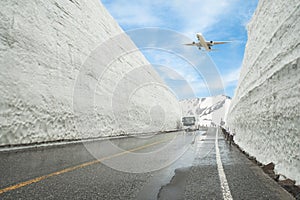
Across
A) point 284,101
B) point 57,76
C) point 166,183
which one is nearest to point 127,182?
point 166,183

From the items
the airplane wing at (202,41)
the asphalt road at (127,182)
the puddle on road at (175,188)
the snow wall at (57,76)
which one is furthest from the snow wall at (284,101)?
the airplane wing at (202,41)

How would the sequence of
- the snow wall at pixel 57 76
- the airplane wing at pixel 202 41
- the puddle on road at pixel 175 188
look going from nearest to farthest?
the puddle on road at pixel 175 188
the snow wall at pixel 57 76
the airplane wing at pixel 202 41

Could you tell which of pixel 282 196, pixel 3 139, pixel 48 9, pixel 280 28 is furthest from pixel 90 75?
pixel 282 196

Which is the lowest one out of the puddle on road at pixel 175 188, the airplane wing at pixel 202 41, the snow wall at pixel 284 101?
the puddle on road at pixel 175 188

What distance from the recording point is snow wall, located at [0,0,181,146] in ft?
30.8

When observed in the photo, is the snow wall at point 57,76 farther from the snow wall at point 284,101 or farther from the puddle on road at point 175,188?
the snow wall at point 284,101

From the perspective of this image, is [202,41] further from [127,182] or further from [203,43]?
[127,182]

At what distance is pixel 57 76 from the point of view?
41.4 feet

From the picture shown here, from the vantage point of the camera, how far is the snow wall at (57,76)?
940cm

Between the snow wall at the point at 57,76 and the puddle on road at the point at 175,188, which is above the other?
the snow wall at the point at 57,76

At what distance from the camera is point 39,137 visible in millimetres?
9984

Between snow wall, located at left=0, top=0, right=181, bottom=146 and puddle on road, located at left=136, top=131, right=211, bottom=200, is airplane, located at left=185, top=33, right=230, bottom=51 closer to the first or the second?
snow wall, located at left=0, top=0, right=181, bottom=146

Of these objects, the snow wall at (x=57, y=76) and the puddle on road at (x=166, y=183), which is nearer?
the puddle on road at (x=166, y=183)

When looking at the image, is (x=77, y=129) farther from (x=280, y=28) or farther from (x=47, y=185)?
(x=280, y=28)
